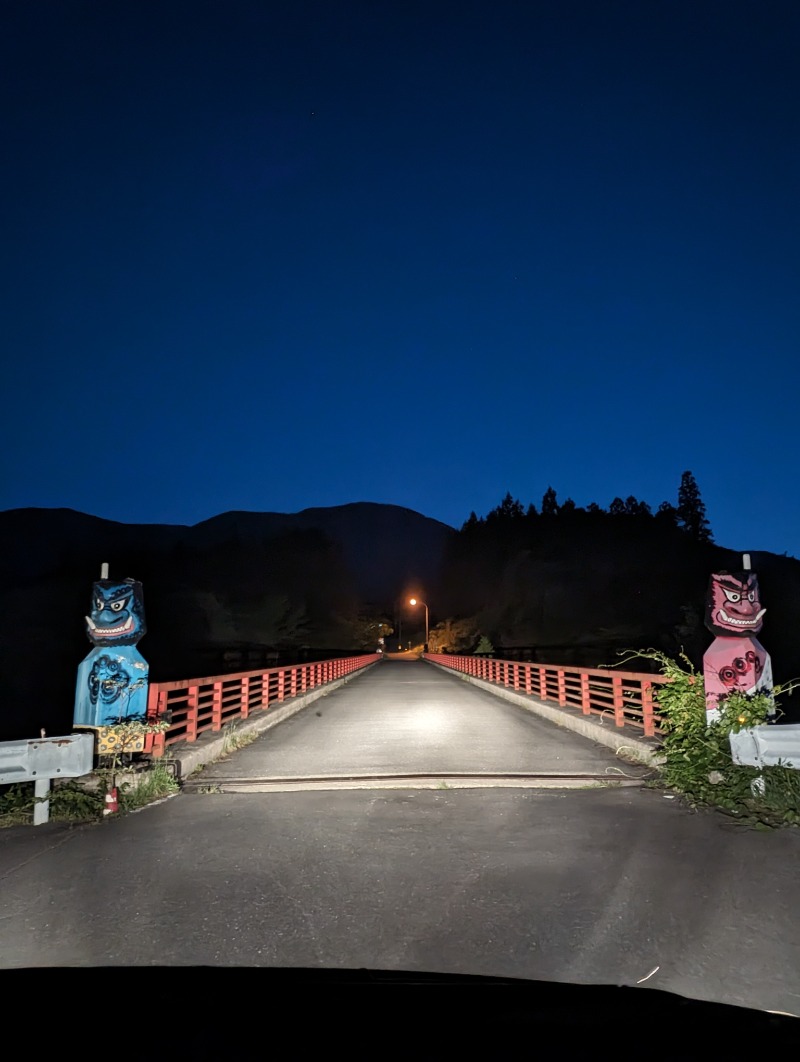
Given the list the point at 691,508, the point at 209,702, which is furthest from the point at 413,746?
the point at 691,508

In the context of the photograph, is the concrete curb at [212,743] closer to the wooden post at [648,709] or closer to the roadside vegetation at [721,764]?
the roadside vegetation at [721,764]

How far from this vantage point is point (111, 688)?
8547 mm

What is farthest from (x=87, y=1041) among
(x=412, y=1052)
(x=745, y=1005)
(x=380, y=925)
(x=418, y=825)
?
(x=418, y=825)

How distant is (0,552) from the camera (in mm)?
92500

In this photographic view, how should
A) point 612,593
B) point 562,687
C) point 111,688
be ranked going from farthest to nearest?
point 612,593
point 562,687
point 111,688

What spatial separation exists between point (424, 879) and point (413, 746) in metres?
5.78

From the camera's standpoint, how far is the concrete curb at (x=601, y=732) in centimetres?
862

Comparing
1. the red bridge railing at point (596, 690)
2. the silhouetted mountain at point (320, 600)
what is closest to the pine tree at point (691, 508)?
the silhouetted mountain at point (320, 600)

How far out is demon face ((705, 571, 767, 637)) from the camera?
777 cm

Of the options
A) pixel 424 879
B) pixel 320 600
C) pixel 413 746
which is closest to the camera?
pixel 424 879

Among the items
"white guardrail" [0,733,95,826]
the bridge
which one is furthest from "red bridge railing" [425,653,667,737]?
"white guardrail" [0,733,95,826]

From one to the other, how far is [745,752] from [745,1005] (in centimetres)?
345

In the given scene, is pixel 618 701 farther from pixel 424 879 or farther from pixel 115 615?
pixel 115 615

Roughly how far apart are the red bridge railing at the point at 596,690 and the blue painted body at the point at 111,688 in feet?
21.7
